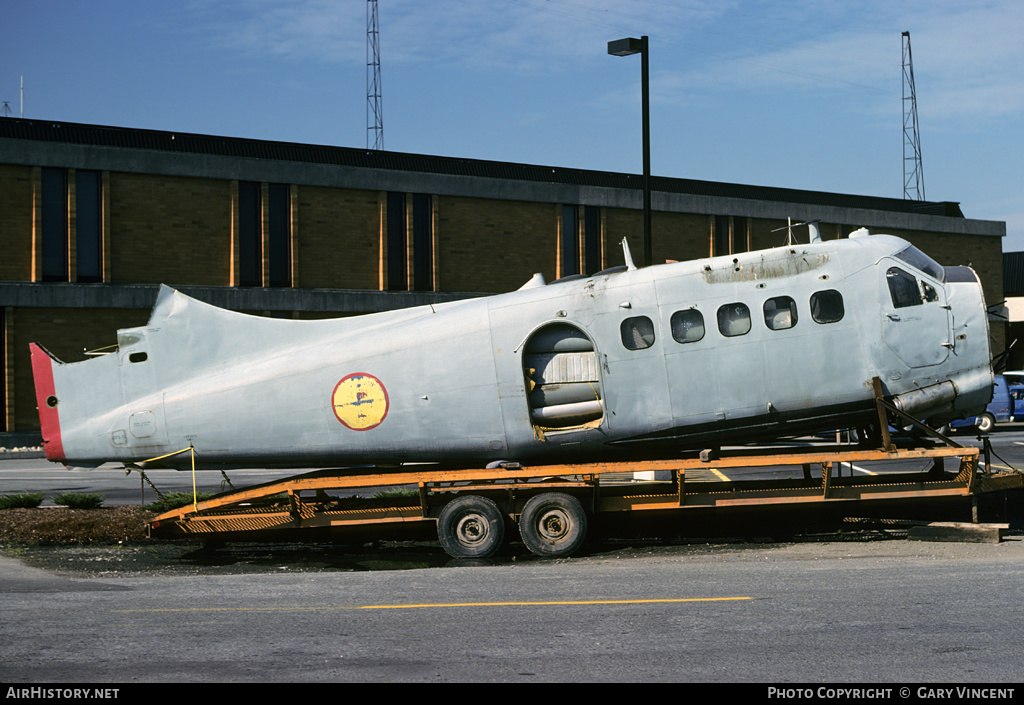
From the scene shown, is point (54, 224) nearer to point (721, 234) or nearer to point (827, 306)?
point (721, 234)

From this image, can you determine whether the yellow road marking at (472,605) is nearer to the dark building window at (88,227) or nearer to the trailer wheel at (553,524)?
the trailer wheel at (553,524)

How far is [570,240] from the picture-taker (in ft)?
154

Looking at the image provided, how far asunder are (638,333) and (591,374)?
35.5 inches

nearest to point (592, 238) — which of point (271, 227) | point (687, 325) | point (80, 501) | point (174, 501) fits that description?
point (271, 227)

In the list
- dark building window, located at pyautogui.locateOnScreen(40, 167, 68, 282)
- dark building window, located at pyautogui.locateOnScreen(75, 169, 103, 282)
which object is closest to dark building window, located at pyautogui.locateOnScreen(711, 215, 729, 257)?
dark building window, located at pyautogui.locateOnScreen(75, 169, 103, 282)

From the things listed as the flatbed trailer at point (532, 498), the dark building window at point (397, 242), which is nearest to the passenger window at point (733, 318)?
the flatbed trailer at point (532, 498)

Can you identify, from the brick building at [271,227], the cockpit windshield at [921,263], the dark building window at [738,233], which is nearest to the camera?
the cockpit windshield at [921,263]

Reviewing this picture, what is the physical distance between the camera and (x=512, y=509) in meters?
13.8

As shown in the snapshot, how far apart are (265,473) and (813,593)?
1899cm

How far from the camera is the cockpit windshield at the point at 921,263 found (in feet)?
47.2

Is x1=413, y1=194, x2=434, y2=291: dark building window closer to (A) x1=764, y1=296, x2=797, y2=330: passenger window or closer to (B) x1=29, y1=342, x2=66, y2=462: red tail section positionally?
(B) x1=29, y1=342, x2=66, y2=462: red tail section

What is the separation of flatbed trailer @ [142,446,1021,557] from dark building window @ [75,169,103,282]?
1033 inches

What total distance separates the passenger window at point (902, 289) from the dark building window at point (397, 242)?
30.6 meters

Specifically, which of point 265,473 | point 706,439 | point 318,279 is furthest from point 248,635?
point 318,279
